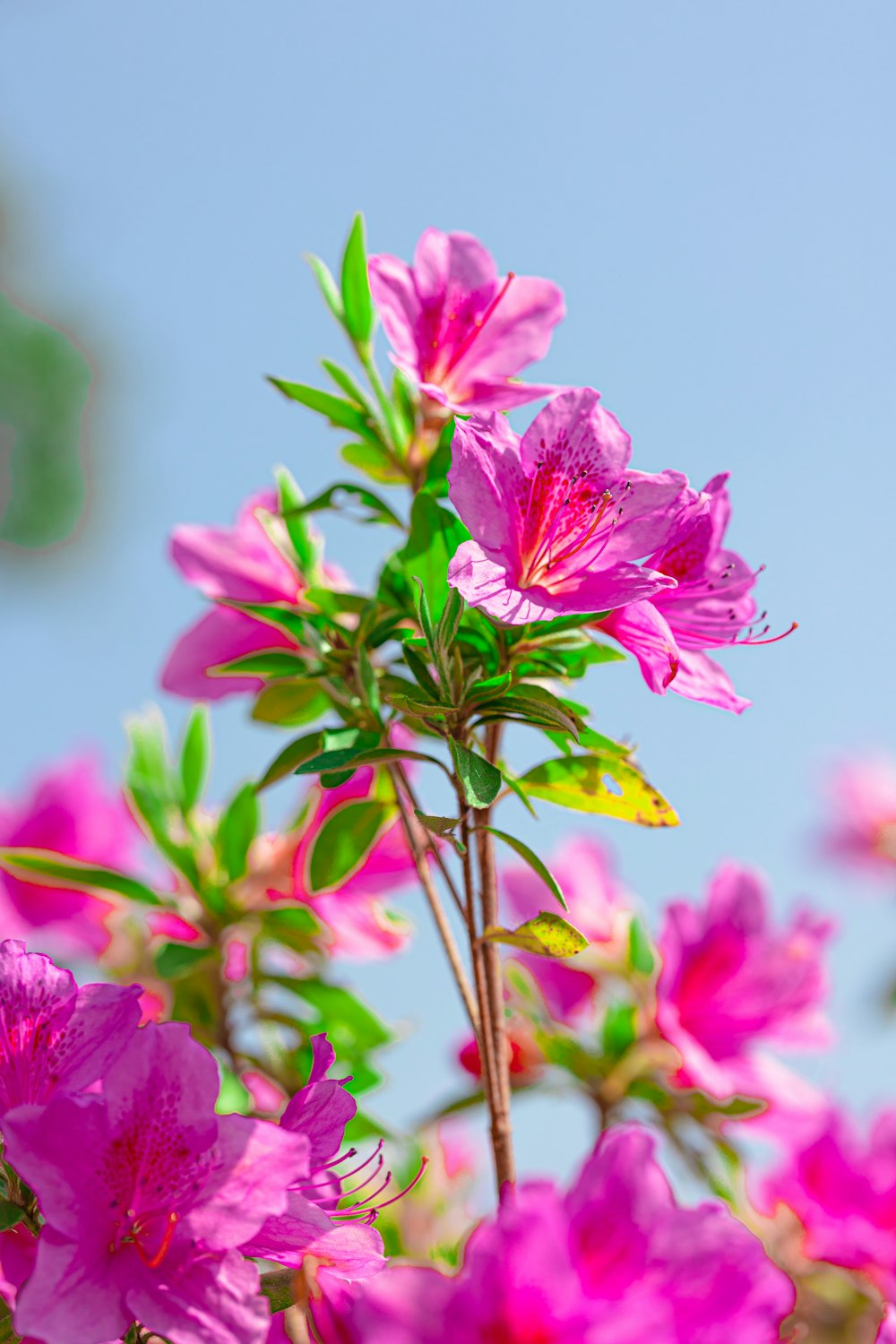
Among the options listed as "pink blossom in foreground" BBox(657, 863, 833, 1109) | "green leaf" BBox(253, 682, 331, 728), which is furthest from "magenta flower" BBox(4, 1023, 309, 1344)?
"pink blossom in foreground" BBox(657, 863, 833, 1109)

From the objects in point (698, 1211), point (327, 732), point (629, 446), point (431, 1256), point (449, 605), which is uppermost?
point (629, 446)

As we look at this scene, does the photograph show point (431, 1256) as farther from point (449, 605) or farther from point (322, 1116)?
point (449, 605)

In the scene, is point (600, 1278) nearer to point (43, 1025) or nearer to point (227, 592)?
point (43, 1025)

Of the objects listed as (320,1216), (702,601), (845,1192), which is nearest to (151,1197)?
(320,1216)

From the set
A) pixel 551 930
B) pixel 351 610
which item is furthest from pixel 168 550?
pixel 551 930

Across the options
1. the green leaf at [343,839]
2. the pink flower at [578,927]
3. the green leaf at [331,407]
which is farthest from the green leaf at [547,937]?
the pink flower at [578,927]

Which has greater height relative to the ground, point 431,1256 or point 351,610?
point 351,610
